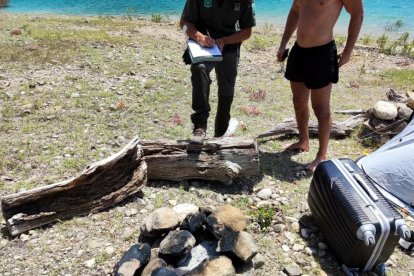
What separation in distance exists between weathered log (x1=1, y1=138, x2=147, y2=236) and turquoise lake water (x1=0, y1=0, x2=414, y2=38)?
18.3 metres

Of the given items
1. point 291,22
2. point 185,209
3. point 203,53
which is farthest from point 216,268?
point 291,22

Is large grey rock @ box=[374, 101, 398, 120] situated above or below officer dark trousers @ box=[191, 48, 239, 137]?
below

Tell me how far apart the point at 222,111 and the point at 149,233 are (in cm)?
216

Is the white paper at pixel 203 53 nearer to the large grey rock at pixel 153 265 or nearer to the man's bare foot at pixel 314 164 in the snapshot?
the man's bare foot at pixel 314 164

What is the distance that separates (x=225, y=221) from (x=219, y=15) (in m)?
2.37

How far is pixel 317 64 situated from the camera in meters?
4.53

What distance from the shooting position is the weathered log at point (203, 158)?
435 cm

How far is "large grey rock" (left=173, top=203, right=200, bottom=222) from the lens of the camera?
147 inches

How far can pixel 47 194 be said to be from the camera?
3.74 meters

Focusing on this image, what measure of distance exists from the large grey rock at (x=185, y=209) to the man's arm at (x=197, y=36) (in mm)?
1746

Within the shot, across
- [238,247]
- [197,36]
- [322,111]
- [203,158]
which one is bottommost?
[238,247]

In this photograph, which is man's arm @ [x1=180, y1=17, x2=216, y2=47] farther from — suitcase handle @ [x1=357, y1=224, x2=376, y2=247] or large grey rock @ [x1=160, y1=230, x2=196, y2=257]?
suitcase handle @ [x1=357, y1=224, x2=376, y2=247]

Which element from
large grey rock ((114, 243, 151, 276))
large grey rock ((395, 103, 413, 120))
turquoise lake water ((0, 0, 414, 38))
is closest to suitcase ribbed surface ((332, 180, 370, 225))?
large grey rock ((114, 243, 151, 276))

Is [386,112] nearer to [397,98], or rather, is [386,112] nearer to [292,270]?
[397,98]
